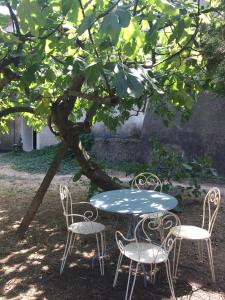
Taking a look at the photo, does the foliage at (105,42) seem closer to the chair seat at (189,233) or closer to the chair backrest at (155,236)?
the chair backrest at (155,236)

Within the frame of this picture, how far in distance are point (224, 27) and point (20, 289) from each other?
3.62 metres

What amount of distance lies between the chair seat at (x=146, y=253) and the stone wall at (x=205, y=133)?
7.50m

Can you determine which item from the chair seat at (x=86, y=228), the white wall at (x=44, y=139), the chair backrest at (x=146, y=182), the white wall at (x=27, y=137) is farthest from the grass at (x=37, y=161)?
the chair seat at (x=86, y=228)

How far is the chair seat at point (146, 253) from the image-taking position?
3.07 metres

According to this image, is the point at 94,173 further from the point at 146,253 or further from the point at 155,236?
the point at 146,253

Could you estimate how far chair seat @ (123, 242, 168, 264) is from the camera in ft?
10.1

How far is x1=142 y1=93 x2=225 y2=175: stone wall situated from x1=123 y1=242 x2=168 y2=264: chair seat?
24.6 ft

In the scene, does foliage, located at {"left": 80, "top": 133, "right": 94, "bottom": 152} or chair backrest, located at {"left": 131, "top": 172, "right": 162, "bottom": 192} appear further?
foliage, located at {"left": 80, "top": 133, "right": 94, "bottom": 152}

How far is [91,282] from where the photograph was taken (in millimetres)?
3629

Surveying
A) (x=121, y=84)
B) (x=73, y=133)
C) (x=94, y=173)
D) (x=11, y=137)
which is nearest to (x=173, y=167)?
(x=94, y=173)

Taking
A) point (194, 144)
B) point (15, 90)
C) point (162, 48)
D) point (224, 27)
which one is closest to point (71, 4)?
point (162, 48)

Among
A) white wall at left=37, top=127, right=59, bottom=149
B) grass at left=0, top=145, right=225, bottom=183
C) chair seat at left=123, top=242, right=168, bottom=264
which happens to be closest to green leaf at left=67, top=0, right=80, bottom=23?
chair seat at left=123, top=242, right=168, bottom=264

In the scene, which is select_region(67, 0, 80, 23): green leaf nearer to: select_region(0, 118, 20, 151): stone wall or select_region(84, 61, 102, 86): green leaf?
select_region(84, 61, 102, 86): green leaf

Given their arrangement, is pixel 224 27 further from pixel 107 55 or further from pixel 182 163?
pixel 182 163
